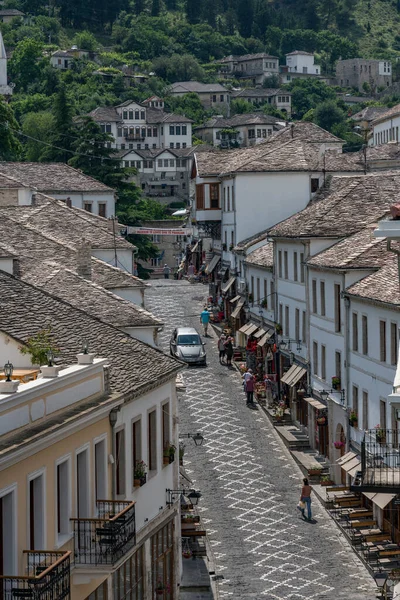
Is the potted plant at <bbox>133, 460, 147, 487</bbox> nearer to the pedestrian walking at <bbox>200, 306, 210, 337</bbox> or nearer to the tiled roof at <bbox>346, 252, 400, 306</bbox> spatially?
the tiled roof at <bbox>346, 252, 400, 306</bbox>

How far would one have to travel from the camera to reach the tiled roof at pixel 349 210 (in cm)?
5428

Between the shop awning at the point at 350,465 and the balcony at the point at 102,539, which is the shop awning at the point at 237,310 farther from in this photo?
the balcony at the point at 102,539

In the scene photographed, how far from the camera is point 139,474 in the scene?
3111 centimetres

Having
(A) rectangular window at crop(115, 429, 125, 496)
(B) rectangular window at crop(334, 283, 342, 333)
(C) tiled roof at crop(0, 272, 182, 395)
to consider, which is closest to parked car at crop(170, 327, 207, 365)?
(B) rectangular window at crop(334, 283, 342, 333)

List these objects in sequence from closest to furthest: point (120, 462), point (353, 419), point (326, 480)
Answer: point (120, 462)
point (353, 419)
point (326, 480)

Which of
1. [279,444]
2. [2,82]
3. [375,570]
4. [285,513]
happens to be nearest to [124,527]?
[375,570]

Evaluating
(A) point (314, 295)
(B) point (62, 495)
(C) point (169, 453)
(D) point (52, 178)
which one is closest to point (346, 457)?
(A) point (314, 295)

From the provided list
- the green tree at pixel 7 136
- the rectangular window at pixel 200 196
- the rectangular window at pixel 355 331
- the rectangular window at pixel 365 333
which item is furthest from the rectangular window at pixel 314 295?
the green tree at pixel 7 136

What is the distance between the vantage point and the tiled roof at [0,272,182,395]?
30.4 metres

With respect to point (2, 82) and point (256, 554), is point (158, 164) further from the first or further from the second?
point (256, 554)

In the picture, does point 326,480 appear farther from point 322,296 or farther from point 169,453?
point 169,453

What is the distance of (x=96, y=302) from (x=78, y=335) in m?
7.81

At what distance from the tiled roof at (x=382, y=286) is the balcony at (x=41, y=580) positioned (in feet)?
63.0

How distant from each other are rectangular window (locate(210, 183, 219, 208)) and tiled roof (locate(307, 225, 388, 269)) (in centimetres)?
2864
